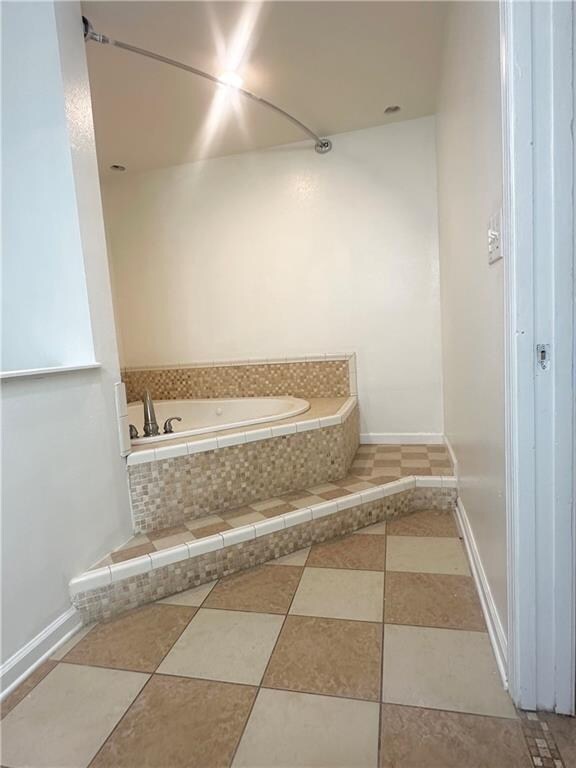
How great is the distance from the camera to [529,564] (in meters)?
0.91

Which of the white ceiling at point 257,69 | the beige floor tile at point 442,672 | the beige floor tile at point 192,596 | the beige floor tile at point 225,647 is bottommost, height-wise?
the beige floor tile at point 192,596

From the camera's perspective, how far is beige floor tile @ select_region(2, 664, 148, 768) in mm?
949

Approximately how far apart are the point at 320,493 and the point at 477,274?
1230 mm

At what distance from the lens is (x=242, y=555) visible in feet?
5.41

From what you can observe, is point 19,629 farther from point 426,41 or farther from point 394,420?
point 426,41

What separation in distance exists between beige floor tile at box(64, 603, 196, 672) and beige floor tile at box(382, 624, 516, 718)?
26.8 inches

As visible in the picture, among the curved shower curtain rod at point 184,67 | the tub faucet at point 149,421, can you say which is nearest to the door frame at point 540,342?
the curved shower curtain rod at point 184,67

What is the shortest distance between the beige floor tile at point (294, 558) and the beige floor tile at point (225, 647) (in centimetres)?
32

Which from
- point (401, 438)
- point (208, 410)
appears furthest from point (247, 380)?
point (401, 438)

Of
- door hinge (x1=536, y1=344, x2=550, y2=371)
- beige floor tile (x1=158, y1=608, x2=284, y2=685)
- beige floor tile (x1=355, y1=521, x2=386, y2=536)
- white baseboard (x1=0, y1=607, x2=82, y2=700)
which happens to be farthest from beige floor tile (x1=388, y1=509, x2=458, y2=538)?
white baseboard (x1=0, y1=607, x2=82, y2=700)

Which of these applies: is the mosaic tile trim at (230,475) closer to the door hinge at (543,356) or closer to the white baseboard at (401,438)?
the white baseboard at (401,438)

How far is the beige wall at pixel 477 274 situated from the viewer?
40.9 inches

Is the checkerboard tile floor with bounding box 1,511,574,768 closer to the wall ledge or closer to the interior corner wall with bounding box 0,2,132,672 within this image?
the interior corner wall with bounding box 0,2,132,672

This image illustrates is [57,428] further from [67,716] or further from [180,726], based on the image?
[180,726]
